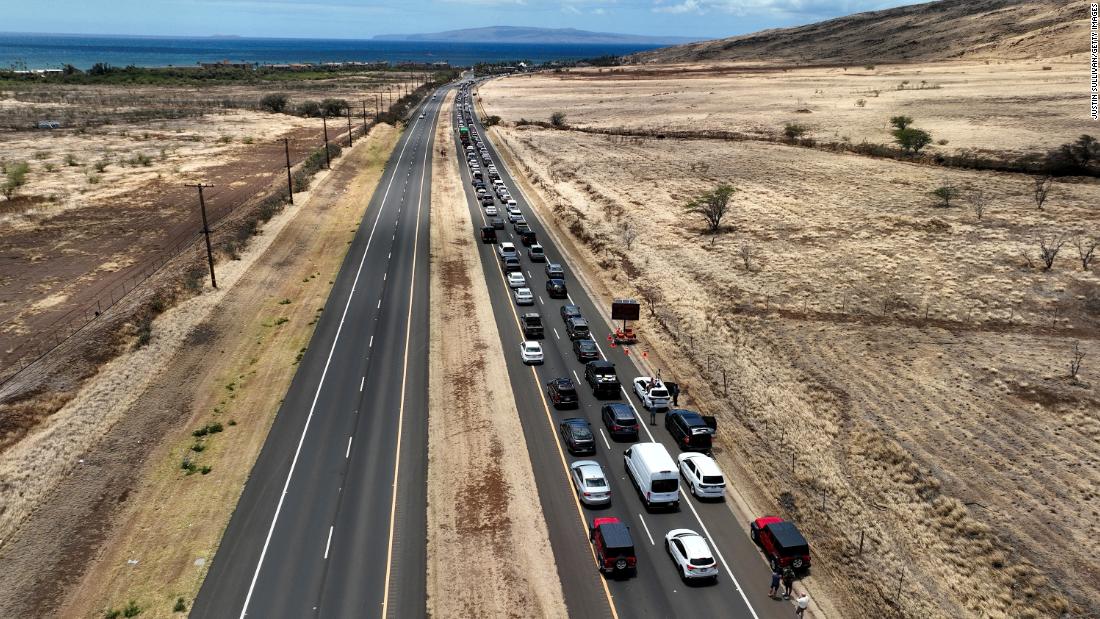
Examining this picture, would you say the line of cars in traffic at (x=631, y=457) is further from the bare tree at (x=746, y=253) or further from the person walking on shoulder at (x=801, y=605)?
the bare tree at (x=746, y=253)

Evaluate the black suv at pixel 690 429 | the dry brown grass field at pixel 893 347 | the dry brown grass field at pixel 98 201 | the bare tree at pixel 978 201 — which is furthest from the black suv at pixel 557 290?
the bare tree at pixel 978 201

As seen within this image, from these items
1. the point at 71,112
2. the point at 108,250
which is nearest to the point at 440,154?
the point at 108,250

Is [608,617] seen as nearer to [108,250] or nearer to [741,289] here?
[741,289]

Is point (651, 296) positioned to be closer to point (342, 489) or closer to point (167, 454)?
point (342, 489)

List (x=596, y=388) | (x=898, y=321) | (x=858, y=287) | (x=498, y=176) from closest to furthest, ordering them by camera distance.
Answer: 1. (x=596, y=388)
2. (x=898, y=321)
3. (x=858, y=287)
4. (x=498, y=176)

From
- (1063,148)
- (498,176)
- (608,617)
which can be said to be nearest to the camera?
(608,617)

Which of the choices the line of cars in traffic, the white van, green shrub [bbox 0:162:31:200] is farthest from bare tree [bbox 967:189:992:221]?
green shrub [bbox 0:162:31:200]

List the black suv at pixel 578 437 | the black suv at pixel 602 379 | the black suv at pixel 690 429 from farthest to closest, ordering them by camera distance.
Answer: the black suv at pixel 602 379, the black suv at pixel 690 429, the black suv at pixel 578 437
